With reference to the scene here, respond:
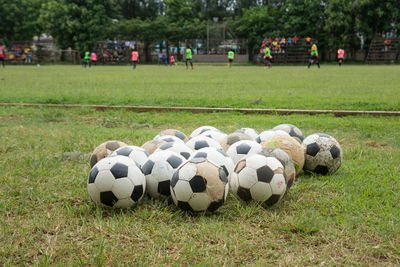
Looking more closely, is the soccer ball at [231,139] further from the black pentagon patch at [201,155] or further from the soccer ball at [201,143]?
the black pentagon patch at [201,155]

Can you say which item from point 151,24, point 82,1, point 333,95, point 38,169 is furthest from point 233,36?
point 38,169

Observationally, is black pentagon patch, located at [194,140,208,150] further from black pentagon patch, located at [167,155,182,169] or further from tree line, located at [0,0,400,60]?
tree line, located at [0,0,400,60]

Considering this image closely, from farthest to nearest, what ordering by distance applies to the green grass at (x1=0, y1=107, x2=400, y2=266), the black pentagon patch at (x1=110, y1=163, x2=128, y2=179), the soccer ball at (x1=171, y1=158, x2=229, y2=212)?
the black pentagon patch at (x1=110, y1=163, x2=128, y2=179), the soccer ball at (x1=171, y1=158, x2=229, y2=212), the green grass at (x1=0, y1=107, x2=400, y2=266)

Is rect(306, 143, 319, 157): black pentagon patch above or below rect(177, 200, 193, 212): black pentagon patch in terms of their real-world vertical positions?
above

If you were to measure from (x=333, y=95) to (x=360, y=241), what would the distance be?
8741 mm

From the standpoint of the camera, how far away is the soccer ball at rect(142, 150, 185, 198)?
3512 mm

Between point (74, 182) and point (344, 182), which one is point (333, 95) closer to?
point (344, 182)

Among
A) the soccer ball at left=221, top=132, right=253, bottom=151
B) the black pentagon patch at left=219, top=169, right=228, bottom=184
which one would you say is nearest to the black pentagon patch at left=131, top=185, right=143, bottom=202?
the black pentagon patch at left=219, top=169, right=228, bottom=184

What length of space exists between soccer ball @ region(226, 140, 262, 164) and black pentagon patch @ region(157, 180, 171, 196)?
95 cm

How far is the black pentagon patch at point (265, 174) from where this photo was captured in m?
3.34

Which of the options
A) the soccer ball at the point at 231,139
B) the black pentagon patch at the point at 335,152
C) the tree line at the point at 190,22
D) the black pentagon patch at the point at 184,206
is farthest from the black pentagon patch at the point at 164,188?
the tree line at the point at 190,22

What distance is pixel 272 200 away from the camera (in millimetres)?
3326

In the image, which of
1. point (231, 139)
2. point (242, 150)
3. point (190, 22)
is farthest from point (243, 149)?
point (190, 22)

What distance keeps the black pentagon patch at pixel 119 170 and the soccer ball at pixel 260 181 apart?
1011mm
